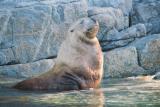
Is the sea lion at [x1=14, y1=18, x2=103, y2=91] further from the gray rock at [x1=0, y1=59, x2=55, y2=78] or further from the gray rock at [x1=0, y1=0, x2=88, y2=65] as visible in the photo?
the gray rock at [x1=0, y1=0, x2=88, y2=65]

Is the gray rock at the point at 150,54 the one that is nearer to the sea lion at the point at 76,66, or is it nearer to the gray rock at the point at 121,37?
the gray rock at the point at 121,37

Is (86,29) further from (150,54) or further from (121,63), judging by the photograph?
(150,54)

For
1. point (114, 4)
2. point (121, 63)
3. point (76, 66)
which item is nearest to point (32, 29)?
point (121, 63)

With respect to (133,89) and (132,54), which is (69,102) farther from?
(132,54)

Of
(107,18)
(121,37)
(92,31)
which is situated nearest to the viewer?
(92,31)

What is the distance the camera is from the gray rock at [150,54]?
13.2 m

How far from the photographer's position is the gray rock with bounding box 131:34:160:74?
13.2 m

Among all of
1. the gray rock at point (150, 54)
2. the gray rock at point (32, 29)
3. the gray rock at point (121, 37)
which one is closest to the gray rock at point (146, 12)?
the gray rock at point (121, 37)

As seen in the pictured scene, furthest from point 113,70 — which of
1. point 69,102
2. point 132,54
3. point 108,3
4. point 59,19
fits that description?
point 69,102

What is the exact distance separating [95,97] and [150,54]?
4.92m

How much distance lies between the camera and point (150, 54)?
13.3 m

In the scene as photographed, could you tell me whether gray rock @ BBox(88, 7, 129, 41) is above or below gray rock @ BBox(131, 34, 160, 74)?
above

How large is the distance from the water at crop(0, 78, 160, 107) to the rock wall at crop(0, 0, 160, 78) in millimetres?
2289

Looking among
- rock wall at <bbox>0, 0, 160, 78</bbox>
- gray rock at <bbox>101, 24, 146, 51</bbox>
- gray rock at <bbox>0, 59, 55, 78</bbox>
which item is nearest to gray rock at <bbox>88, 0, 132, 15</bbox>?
rock wall at <bbox>0, 0, 160, 78</bbox>
